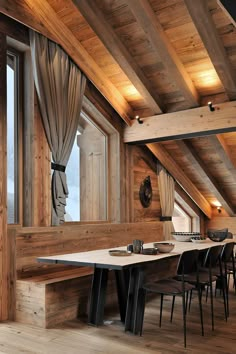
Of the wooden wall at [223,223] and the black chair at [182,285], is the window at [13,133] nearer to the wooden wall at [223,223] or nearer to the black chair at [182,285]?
the black chair at [182,285]

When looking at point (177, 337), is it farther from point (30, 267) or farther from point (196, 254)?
point (30, 267)

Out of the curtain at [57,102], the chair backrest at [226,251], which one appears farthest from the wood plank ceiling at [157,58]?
the chair backrest at [226,251]

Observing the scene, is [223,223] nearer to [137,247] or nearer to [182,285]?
[137,247]

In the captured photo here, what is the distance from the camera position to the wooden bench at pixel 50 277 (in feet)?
12.7

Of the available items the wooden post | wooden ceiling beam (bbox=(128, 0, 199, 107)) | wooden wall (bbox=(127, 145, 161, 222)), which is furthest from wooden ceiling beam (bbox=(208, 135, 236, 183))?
the wooden post

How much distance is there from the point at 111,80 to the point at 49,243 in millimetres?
2637

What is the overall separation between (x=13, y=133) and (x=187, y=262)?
2.69 metres

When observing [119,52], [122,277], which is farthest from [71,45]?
[122,277]

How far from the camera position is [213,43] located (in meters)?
4.46

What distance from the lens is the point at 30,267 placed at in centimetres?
435

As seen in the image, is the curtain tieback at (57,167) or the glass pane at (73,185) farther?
the glass pane at (73,185)

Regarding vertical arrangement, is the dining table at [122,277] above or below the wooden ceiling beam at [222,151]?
below

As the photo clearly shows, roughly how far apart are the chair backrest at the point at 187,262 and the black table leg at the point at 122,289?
32.0 inches

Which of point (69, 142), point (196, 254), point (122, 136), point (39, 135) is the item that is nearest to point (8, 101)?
point (39, 135)
